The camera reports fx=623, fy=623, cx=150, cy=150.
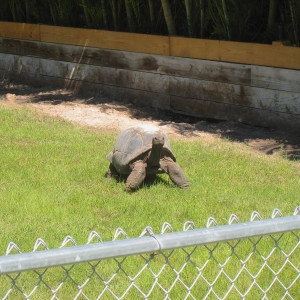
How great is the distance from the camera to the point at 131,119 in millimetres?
8812

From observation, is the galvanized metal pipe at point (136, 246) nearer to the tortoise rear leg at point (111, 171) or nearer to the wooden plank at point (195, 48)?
the tortoise rear leg at point (111, 171)

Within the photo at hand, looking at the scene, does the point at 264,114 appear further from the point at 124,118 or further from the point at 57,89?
the point at 57,89

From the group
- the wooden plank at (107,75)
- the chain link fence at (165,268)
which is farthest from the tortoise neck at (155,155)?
the wooden plank at (107,75)

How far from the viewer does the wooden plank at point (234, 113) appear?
8078 mm

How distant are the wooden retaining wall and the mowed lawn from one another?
47.4 inches

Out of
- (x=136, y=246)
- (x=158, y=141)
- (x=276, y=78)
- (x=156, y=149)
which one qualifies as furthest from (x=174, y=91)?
(x=136, y=246)

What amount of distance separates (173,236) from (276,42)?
6194 millimetres

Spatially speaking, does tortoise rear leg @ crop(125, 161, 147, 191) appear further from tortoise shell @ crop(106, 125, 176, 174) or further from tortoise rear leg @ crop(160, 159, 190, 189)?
tortoise rear leg @ crop(160, 159, 190, 189)

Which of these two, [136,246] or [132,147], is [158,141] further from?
[136,246]

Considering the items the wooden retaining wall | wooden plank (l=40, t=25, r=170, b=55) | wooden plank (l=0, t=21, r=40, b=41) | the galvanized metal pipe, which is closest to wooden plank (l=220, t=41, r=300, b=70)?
the wooden retaining wall

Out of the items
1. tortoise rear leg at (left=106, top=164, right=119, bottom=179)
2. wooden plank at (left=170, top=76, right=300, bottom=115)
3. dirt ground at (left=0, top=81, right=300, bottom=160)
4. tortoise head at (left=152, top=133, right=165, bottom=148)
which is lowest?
dirt ground at (left=0, top=81, right=300, bottom=160)

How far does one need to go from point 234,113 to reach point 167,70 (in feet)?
4.37

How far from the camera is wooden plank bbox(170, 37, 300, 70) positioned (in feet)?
25.8

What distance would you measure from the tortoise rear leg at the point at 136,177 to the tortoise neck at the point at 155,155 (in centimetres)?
12
